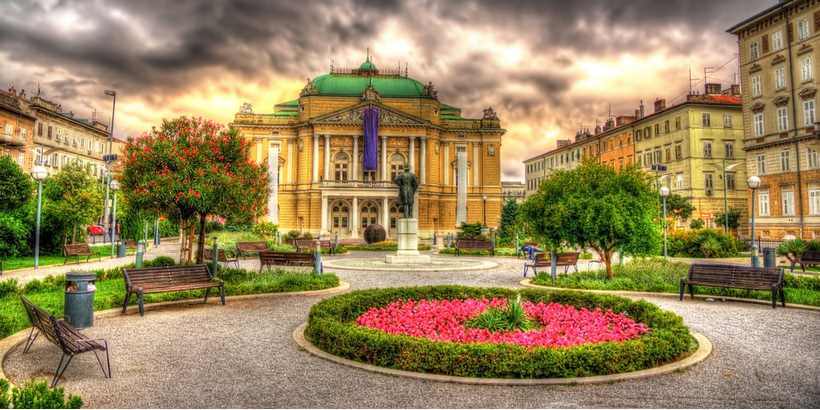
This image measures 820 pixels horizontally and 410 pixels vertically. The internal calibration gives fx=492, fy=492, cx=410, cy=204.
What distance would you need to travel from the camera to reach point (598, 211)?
14.2 m

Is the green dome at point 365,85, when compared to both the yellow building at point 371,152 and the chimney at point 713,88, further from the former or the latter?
the chimney at point 713,88

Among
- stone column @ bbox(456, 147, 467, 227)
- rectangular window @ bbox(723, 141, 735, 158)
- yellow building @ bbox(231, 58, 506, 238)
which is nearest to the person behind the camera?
rectangular window @ bbox(723, 141, 735, 158)

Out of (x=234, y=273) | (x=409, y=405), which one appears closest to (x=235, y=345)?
(x=409, y=405)

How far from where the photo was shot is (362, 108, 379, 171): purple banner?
179 ft

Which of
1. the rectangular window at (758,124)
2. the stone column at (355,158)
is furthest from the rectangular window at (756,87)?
the stone column at (355,158)

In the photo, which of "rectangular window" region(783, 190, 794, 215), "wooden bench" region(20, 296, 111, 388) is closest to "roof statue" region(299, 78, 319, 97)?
"rectangular window" region(783, 190, 794, 215)

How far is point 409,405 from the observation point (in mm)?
5309

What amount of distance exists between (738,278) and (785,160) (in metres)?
32.6

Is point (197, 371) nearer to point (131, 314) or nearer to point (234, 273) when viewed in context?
point (131, 314)

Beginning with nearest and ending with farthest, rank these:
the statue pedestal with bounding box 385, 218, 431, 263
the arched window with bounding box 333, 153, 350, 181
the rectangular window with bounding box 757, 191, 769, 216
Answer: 1. the statue pedestal with bounding box 385, 218, 431, 263
2. the rectangular window with bounding box 757, 191, 769, 216
3. the arched window with bounding box 333, 153, 350, 181

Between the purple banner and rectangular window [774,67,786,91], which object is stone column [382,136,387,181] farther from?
rectangular window [774,67,786,91]

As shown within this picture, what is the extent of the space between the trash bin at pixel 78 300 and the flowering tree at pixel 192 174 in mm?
5214

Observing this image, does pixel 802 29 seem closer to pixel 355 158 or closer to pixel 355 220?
pixel 355 158

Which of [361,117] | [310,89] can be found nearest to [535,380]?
[361,117]
